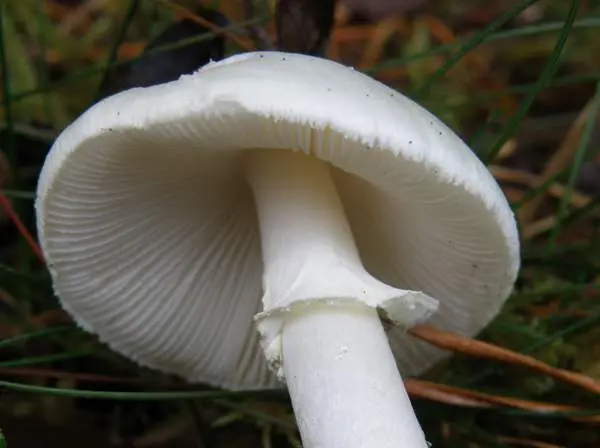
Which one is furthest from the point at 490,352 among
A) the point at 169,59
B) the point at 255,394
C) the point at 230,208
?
the point at 169,59

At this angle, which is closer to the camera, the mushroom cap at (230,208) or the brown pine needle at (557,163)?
the mushroom cap at (230,208)

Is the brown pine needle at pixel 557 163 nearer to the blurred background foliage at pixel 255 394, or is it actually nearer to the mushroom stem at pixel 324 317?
the blurred background foliage at pixel 255 394

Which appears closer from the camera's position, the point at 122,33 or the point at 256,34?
the point at 122,33

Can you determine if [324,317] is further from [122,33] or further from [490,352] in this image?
[122,33]

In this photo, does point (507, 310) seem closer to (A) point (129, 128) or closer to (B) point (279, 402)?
(B) point (279, 402)

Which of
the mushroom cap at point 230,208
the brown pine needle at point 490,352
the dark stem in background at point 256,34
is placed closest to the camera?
the mushroom cap at point 230,208

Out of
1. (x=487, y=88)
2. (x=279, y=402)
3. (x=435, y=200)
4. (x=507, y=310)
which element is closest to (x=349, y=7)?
(x=487, y=88)

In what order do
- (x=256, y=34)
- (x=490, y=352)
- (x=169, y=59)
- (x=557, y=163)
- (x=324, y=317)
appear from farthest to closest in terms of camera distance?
1. (x=557, y=163)
2. (x=256, y=34)
3. (x=169, y=59)
4. (x=490, y=352)
5. (x=324, y=317)

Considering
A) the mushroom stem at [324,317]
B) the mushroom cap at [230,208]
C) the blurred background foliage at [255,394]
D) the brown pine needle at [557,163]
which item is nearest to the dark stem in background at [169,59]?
the blurred background foliage at [255,394]
